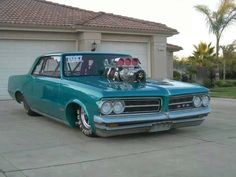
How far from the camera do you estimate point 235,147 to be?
7.02m

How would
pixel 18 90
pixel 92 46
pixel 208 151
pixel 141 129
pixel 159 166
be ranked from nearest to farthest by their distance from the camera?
pixel 159 166
pixel 208 151
pixel 141 129
pixel 18 90
pixel 92 46

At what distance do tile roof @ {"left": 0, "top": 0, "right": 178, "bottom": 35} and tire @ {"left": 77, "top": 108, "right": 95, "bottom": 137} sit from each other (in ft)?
31.9

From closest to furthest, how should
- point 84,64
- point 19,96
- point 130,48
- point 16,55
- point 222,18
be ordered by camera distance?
point 84,64, point 19,96, point 16,55, point 130,48, point 222,18

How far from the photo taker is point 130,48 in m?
19.7

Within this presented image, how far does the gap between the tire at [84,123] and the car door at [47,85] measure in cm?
68

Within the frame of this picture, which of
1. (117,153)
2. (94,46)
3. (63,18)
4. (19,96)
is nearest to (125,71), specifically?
(117,153)

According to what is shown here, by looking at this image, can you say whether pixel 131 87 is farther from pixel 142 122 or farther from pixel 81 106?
pixel 81 106

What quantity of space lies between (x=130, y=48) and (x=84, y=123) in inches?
476

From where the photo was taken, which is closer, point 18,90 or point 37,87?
point 37,87

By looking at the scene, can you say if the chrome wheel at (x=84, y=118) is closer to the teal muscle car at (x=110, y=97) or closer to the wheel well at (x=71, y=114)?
the teal muscle car at (x=110, y=97)

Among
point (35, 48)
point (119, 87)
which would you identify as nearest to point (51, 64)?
point (119, 87)

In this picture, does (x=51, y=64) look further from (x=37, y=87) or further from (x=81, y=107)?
(x=81, y=107)

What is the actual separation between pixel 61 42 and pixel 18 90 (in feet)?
24.7

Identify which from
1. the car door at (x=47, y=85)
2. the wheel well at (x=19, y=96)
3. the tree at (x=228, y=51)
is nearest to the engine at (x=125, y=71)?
the car door at (x=47, y=85)
